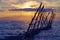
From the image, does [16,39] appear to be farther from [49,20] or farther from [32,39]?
[49,20]

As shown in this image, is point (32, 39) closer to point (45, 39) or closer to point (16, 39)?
point (45, 39)

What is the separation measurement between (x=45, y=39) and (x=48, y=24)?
169 ft

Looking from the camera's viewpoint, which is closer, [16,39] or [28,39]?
[16,39]

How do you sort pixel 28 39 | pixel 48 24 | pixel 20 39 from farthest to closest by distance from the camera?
pixel 48 24, pixel 28 39, pixel 20 39

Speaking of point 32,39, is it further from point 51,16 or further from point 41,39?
point 51,16

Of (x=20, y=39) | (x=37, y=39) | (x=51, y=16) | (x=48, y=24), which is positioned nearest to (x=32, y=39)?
(x=37, y=39)

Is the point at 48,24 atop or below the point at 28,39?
below

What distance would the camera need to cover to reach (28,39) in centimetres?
6038

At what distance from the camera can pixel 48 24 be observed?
11450 centimetres

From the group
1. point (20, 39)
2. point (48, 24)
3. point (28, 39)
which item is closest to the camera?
point (20, 39)

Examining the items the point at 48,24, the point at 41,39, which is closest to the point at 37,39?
the point at 41,39

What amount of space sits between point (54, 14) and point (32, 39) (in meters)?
57.9

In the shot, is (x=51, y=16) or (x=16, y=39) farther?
(x=51, y=16)

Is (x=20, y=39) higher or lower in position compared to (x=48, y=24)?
higher
